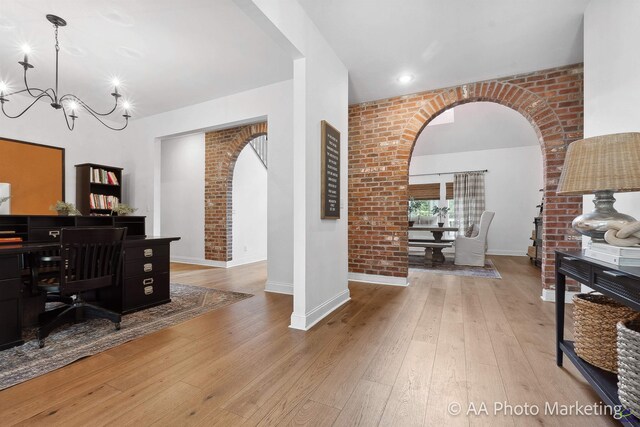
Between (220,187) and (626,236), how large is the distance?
208 inches

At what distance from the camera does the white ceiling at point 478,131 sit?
5.86 metres

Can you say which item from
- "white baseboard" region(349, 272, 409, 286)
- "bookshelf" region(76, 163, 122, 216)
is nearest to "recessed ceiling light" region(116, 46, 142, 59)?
"bookshelf" region(76, 163, 122, 216)

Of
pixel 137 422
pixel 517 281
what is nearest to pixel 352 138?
pixel 517 281

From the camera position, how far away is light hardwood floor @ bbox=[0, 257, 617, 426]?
1.28 m

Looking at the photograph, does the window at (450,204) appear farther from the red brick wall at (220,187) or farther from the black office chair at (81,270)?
the black office chair at (81,270)

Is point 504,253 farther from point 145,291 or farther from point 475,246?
point 145,291

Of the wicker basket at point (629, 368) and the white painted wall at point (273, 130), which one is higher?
the white painted wall at point (273, 130)

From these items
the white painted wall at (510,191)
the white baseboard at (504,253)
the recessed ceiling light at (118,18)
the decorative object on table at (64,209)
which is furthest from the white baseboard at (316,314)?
the white painted wall at (510,191)

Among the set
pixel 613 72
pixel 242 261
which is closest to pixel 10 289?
pixel 242 261

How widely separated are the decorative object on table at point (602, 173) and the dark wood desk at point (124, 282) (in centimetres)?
335

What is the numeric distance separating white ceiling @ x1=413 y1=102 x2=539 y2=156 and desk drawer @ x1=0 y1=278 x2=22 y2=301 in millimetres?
7119

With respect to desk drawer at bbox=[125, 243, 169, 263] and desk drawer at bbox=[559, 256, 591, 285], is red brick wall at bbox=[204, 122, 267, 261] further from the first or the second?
desk drawer at bbox=[559, 256, 591, 285]

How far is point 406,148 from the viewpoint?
3676 mm

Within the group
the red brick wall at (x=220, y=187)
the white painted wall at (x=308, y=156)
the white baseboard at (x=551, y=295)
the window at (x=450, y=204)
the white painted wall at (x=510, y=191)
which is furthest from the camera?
the window at (x=450, y=204)
